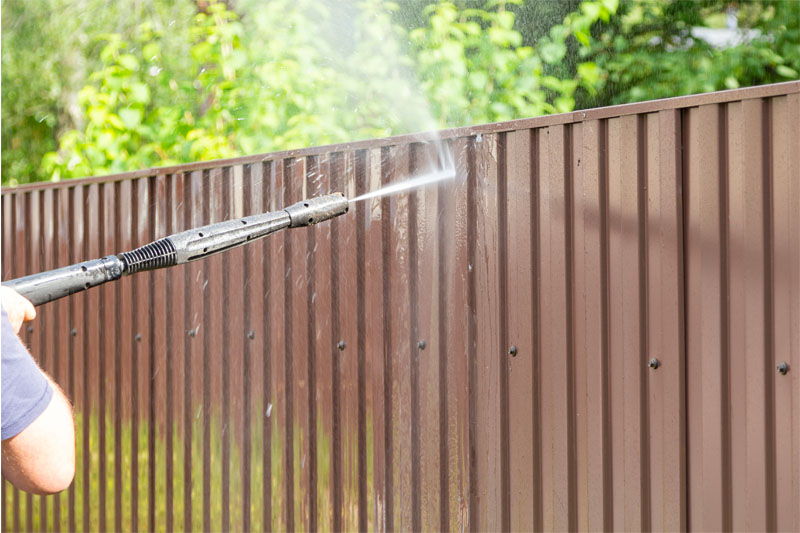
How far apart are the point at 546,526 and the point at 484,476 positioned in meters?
0.36

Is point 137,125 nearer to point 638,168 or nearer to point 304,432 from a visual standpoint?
point 304,432

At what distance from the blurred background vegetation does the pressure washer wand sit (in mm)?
3347

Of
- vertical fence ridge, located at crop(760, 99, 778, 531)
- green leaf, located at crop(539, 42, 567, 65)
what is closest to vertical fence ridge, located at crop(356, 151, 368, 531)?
vertical fence ridge, located at crop(760, 99, 778, 531)

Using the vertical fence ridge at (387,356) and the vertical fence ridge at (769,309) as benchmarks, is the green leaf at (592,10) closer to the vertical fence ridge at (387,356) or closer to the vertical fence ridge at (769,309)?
the vertical fence ridge at (387,356)

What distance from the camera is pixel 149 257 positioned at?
2342 mm

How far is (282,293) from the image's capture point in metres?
4.65

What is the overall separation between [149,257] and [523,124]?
6.21ft

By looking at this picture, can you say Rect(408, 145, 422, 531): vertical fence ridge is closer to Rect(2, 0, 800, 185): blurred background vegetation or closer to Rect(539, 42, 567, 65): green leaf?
Rect(2, 0, 800, 185): blurred background vegetation

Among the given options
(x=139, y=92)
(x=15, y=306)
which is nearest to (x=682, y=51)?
(x=139, y=92)

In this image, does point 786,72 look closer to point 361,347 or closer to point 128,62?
point 361,347

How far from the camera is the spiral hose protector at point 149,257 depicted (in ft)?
7.39

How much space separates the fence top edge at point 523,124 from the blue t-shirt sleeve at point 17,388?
7.66ft

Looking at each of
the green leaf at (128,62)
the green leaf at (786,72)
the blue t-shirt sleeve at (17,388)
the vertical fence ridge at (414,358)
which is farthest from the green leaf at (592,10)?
the blue t-shirt sleeve at (17,388)

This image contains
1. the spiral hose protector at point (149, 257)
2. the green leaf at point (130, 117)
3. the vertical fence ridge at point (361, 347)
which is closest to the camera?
the spiral hose protector at point (149, 257)
